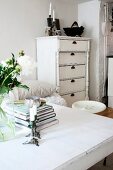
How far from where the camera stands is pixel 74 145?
1128 millimetres

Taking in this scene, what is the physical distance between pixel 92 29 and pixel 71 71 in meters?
0.95

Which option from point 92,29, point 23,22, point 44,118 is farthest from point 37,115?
point 92,29

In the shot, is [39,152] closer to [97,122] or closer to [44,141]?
[44,141]

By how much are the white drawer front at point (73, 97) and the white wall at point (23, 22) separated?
0.87 m

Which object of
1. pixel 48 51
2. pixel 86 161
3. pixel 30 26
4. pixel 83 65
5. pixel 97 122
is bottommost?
pixel 86 161

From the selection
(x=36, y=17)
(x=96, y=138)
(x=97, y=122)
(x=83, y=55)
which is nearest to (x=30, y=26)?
(x=36, y=17)

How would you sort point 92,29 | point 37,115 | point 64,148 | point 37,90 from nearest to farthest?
point 64,148 < point 37,115 < point 37,90 < point 92,29

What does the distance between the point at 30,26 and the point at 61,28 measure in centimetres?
64

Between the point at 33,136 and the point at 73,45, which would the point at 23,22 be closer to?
the point at 73,45

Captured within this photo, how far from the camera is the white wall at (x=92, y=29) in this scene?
3586mm

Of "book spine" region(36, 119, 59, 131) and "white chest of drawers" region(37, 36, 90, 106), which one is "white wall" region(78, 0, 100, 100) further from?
"book spine" region(36, 119, 59, 131)

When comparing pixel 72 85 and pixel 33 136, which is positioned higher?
pixel 72 85

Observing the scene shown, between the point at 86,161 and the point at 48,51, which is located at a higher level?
the point at 48,51

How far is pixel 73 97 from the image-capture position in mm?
3338
